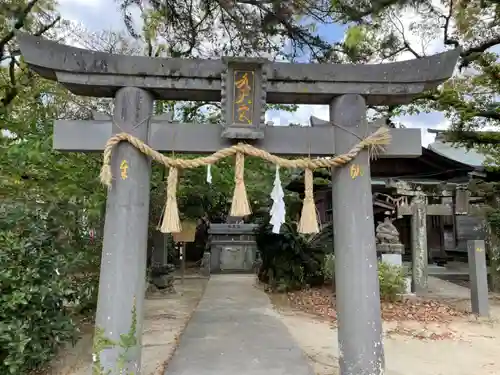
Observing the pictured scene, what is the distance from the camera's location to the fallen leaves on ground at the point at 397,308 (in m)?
7.84

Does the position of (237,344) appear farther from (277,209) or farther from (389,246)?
(389,246)

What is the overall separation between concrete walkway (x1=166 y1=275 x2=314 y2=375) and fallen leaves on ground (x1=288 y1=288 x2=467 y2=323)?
2.71ft

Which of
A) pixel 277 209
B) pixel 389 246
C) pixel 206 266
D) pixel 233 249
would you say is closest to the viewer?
pixel 277 209

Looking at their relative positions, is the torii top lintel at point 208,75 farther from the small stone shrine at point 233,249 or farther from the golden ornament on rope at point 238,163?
the small stone shrine at point 233,249

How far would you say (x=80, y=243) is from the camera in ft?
21.5

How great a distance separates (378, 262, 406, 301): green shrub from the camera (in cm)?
856

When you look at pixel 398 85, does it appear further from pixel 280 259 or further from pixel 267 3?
pixel 280 259

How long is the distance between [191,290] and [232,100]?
882 centimetres

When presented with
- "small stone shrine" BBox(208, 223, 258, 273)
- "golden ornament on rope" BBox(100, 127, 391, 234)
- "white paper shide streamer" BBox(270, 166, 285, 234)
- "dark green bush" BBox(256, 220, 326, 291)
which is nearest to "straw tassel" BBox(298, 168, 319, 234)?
"golden ornament on rope" BBox(100, 127, 391, 234)

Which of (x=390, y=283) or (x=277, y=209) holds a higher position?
(x=277, y=209)

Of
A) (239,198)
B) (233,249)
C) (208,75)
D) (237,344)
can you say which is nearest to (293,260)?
(237,344)

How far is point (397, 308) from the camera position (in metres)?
8.28

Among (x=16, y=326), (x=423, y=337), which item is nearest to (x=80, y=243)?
(x=16, y=326)

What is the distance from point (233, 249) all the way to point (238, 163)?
42.5ft
